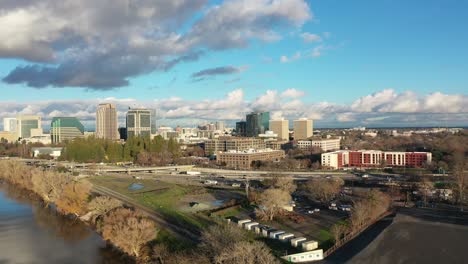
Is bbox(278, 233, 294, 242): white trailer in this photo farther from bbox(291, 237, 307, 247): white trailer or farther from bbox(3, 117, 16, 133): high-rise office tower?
bbox(3, 117, 16, 133): high-rise office tower

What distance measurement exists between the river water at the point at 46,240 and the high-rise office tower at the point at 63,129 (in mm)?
77611

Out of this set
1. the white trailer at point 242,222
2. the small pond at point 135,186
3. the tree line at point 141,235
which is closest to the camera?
the tree line at point 141,235

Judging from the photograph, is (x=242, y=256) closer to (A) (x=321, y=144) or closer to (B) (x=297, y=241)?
(B) (x=297, y=241)

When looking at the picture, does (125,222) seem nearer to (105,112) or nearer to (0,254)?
(0,254)

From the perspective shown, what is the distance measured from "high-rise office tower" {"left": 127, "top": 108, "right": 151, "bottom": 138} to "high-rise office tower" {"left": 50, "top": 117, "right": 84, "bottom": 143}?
12.2 metres

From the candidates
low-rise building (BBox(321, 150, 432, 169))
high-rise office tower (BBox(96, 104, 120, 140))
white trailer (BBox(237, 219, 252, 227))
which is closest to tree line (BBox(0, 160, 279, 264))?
white trailer (BBox(237, 219, 252, 227))

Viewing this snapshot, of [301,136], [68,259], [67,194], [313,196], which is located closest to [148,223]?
[68,259]

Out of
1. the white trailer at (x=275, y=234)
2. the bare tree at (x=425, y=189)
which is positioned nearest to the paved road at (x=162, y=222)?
the white trailer at (x=275, y=234)

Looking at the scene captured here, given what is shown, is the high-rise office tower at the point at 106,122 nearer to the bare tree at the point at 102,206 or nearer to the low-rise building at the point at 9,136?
the low-rise building at the point at 9,136

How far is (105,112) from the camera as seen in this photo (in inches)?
4259

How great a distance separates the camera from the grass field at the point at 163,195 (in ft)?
71.2

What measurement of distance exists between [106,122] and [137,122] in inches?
363

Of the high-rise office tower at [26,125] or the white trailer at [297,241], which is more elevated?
the high-rise office tower at [26,125]

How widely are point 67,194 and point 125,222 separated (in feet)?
33.3
